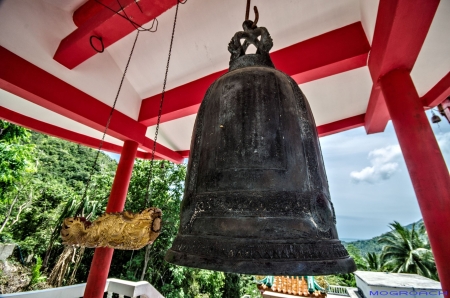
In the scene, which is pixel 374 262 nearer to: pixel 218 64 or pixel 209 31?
pixel 218 64

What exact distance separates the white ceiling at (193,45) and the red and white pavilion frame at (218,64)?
1 centimetres

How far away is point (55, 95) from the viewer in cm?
216

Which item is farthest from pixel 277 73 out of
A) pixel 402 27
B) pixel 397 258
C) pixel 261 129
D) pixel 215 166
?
pixel 397 258

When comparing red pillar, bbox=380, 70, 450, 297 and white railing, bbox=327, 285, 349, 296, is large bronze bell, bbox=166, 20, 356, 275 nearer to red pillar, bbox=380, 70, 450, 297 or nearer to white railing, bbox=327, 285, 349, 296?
red pillar, bbox=380, 70, 450, 297

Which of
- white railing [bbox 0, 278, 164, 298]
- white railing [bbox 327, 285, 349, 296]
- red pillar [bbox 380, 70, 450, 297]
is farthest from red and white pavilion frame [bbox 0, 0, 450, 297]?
white railing [bbox 327, 285, 349, 296]

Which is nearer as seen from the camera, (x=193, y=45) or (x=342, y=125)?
(x=193, y=45)

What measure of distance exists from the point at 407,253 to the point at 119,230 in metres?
20.5

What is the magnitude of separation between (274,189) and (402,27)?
1549 mm

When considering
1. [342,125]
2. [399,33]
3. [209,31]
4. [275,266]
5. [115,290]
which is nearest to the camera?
[275,266]

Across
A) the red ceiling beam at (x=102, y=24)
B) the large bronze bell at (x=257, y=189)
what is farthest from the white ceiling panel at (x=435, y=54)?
the red ceiling beam at (x=102, y=24)

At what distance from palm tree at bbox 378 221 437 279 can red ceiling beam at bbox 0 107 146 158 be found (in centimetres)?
1942

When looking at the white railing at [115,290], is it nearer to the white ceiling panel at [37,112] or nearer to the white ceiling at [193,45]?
the white ceiling at [193,45]

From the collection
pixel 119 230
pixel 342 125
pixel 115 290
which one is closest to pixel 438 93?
pixel 342 125

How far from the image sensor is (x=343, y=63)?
201 cm
